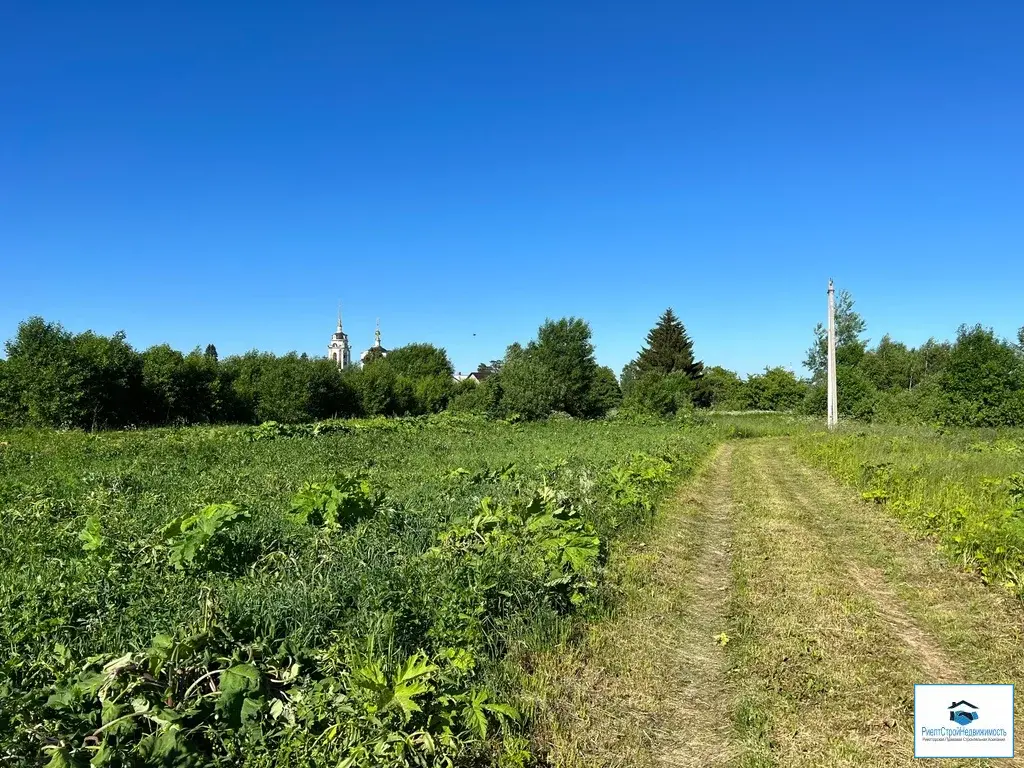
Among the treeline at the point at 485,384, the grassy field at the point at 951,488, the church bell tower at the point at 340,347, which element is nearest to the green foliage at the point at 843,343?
the treeline at the point at 485,384

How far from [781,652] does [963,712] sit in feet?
3.83

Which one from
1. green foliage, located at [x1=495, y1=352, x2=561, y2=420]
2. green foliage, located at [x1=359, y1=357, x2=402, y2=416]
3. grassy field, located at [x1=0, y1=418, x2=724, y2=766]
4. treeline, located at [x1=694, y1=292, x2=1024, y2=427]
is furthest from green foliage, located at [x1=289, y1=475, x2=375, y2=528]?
green foliage, located at [x1=359, y1=357, x2=402, y2=416]

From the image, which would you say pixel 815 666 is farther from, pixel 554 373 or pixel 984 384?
pixel 554 373

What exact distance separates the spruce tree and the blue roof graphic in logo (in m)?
60.9

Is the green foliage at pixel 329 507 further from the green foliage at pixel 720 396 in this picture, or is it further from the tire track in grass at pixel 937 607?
the green foliage at pixel 720 396

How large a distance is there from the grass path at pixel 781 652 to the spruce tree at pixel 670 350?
188 ft

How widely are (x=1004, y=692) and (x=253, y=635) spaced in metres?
4.98

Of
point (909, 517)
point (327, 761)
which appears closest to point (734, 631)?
point (327, 761)

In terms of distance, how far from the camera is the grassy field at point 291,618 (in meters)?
2.73

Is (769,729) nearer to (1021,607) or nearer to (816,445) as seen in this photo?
(1021,607)

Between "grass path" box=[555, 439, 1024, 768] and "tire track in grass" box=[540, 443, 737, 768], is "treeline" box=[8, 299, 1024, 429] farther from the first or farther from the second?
"tire track in grass" box=[540, 443, 737, 768]

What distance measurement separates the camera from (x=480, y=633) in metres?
4.26

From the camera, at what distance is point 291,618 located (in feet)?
12.2

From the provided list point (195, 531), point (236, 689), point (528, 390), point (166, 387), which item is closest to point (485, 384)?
point (528, 390)
